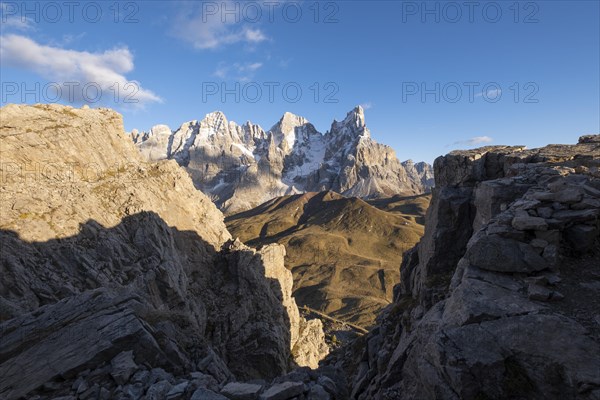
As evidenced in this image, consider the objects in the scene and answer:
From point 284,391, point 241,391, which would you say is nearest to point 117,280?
point 241,391

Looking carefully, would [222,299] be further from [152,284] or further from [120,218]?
[120,218]

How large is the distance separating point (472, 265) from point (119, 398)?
16.9 metres

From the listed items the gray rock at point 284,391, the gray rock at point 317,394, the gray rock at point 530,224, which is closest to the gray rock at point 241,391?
the gray rock at point 284,391

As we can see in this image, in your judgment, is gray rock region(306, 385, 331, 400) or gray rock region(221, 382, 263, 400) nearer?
gray rock region(221, 382, 263, 400)

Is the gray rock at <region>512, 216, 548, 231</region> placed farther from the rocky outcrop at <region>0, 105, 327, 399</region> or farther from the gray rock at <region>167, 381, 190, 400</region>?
the gray rock at <region>167, 381, 190, 400</region>

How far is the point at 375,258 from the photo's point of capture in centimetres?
18050

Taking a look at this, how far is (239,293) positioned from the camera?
48.8 m

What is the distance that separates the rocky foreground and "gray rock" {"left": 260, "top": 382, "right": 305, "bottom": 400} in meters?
0.06

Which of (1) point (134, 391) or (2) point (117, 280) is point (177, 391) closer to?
(1) point (134, 391)

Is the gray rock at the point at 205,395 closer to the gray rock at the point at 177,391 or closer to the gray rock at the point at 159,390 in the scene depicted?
the gray rock at the point at 177,391

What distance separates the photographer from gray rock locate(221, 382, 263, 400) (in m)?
15.2

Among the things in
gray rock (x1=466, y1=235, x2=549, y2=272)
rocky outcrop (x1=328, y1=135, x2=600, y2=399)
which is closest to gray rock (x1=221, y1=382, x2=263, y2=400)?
rocky outcrop (x1=328, y1=135, x2=600, y2=399)

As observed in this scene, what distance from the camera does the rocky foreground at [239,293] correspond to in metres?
11.8

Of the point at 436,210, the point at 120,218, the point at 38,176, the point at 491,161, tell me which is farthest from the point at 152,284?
the point at 491,161
